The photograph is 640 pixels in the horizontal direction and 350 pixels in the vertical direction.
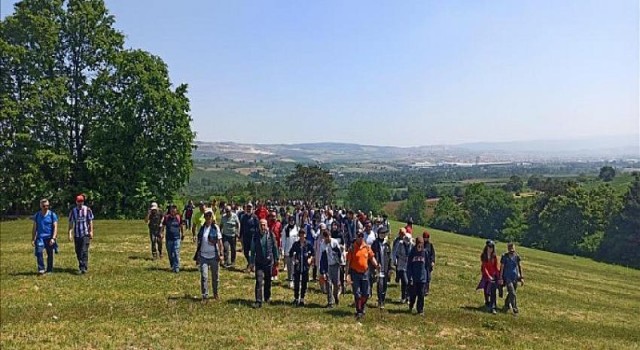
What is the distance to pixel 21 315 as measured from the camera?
13289 millimetres

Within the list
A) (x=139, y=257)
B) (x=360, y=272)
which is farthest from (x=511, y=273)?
(x=139, y=257)

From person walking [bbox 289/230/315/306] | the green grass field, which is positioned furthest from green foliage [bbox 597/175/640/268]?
person walking [bbox 289/230/315/306]

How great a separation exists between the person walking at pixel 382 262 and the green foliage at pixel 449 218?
108653 millimetres

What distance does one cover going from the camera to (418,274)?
54.4 ft

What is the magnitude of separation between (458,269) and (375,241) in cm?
1541

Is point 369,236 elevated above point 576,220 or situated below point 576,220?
above

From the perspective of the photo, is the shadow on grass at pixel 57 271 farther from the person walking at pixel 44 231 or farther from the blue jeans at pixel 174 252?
the blue jeans at pixel 174 252

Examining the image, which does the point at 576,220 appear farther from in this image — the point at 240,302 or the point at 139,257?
the point at 240,302

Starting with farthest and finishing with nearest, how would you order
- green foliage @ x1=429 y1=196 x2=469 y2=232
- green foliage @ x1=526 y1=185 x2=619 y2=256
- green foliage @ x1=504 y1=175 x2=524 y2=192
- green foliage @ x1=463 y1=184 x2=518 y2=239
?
green foliage @ x1=504 y1=175 x2=524 y2=192 → green foliage @ x1=429 y1=196 x2=469 y2=232 → green foliage @ x1=463 y1=184 x2=518 y2=239 → green foliage @ x1=526 y1=185 x2=619 y2=256

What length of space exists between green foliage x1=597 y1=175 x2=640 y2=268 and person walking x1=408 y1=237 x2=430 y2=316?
236ft

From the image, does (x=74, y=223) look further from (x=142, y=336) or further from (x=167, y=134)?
(x=167, y=134)

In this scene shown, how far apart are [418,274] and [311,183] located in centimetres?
12067

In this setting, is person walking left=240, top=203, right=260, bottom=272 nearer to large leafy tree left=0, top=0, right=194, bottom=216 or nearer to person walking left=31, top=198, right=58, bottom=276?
person walking left=31, top=198, right=58, bottom=276

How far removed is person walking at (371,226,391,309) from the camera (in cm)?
1742
